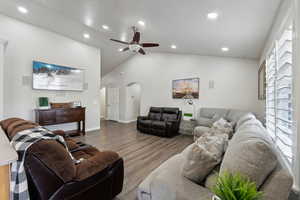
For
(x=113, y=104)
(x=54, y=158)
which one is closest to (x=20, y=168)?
(x=54, y=158)

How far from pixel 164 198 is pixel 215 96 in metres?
4.88

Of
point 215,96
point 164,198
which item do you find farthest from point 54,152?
point 215,96

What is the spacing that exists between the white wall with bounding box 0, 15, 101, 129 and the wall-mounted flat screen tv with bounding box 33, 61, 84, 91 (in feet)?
0.49

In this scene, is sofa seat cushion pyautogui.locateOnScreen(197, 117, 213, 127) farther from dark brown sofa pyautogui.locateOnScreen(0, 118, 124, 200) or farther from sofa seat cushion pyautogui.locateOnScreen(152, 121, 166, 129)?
dark brown sofa pyautogui.locateOnScreen(0, 118, 124, 200)

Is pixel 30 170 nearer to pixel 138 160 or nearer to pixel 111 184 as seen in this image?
pixel 111 184

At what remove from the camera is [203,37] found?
11.9ft

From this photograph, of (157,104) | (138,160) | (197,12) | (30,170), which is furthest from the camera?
(157,104)

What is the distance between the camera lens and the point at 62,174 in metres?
1.29

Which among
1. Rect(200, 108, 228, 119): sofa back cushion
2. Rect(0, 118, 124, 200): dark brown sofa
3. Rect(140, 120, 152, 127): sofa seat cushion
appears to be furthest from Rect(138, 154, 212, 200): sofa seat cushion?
Rect(200, 108, 228, 119): sofa back cushion

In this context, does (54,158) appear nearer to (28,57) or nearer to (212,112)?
(28,57)

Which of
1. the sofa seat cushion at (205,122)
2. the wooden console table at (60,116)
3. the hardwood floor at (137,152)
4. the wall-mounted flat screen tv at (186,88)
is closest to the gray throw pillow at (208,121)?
the sofa seat cushion at (205,122)

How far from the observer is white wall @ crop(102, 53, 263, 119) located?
4961 millimetres

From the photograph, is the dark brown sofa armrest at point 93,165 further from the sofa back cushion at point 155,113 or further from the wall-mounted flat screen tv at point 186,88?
the wall-mounted flat screen tv at point 186,88

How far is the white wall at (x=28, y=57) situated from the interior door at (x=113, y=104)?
2.76 meters
